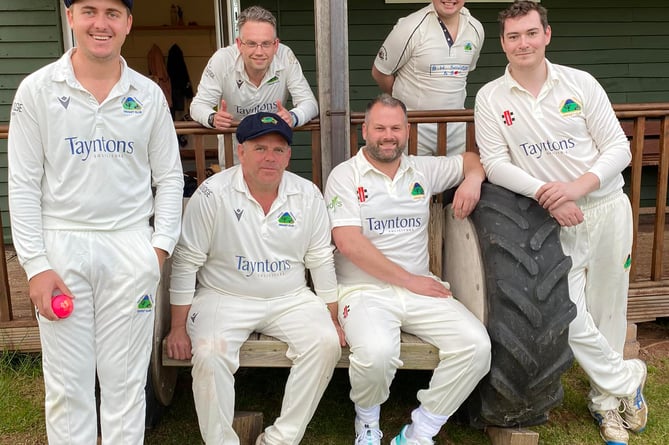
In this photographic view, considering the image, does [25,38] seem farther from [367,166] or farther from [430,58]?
[367,166]

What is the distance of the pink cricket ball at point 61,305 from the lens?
7.43 ft

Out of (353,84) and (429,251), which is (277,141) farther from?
(353,84)

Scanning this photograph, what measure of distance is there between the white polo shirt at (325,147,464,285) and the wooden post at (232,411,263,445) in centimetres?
77

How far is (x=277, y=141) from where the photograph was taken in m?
2.95

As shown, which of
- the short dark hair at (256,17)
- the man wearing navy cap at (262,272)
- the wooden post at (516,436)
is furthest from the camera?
the short dark hair at (256,17)

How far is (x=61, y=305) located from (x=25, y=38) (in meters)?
4.68

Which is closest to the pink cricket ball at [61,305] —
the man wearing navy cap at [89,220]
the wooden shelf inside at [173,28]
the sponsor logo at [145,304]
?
the man wearing navy cap at [89,220]

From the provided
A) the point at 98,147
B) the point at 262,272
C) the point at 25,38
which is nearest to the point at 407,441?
the point at 262,272

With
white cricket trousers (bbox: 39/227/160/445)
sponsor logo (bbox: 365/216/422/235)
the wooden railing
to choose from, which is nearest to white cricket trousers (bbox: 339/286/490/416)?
sponsor logo (bbox: 365/216/422/235)

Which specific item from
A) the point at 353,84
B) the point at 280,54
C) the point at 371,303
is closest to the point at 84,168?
the point at 371,303

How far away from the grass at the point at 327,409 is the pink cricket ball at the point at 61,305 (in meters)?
1.15

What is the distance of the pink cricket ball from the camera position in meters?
2.27

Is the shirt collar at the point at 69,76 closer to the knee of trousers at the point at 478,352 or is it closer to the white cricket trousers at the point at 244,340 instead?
the white cricket trousers at the point at 244,340

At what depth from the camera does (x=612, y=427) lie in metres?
3.13
